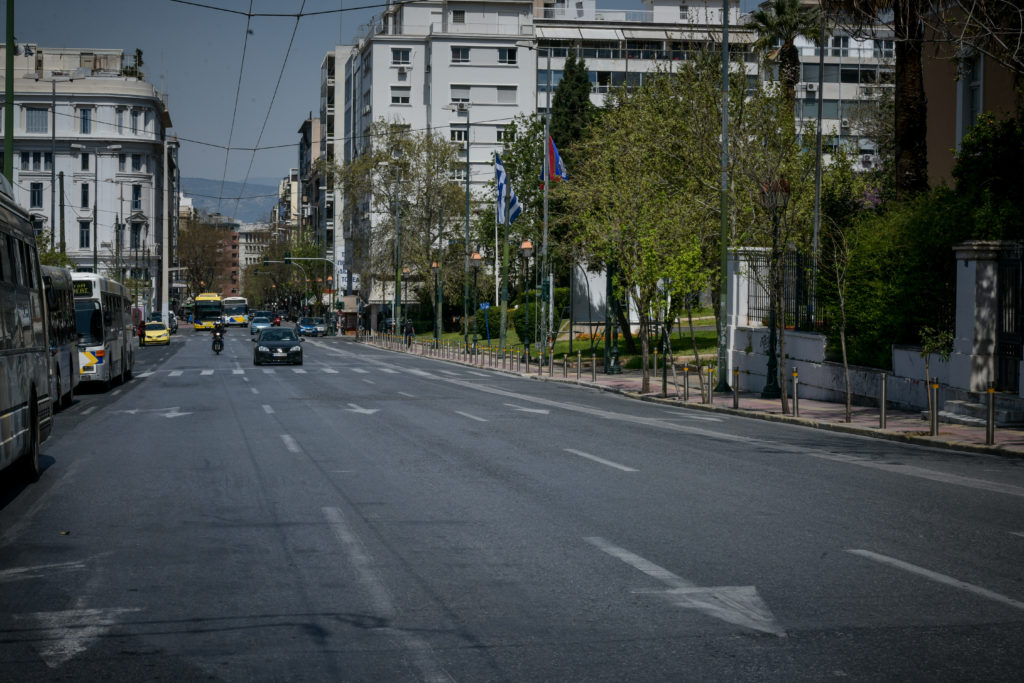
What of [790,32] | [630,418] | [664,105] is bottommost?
[630,418]

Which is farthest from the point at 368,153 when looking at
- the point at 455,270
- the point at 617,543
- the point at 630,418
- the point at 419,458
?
the point at 617,543

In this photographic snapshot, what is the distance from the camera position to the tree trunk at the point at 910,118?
2656cm

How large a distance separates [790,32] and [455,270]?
43.4 meters

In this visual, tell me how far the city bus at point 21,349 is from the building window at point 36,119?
101883 mm

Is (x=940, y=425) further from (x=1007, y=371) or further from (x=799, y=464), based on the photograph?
(x=799, y=464)

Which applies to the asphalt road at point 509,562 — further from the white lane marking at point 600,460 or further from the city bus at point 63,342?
the city bus at point 63,342

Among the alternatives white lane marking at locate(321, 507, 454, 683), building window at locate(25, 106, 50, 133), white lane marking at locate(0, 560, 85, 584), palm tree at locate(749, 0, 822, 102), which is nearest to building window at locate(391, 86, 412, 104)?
building window at locate(25, 106, 50, 133)

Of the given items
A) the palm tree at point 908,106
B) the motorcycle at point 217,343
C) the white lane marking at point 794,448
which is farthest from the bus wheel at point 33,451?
the motorcycle at point 217,343

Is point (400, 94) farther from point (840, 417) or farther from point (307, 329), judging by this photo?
point (840, 417)

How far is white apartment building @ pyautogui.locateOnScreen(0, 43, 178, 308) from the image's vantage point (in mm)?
107438

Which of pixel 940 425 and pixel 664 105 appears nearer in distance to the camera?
pixel 940 425

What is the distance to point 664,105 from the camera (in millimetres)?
43250

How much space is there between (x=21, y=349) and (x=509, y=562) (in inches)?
270

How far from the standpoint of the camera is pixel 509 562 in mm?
8500
